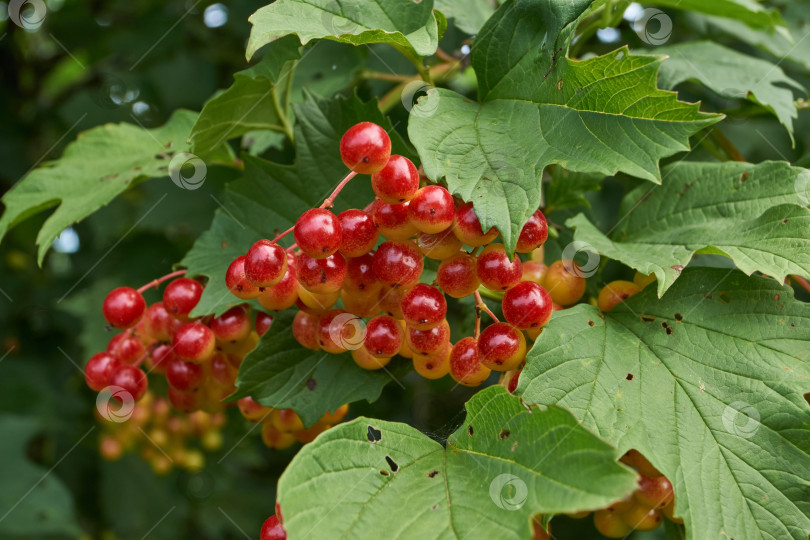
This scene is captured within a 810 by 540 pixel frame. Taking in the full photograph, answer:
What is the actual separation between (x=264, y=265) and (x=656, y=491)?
74cm

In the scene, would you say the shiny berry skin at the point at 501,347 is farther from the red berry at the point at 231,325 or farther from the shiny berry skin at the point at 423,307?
the red berry at the point at 231,325

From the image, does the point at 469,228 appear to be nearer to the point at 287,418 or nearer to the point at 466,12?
the point at 287,418

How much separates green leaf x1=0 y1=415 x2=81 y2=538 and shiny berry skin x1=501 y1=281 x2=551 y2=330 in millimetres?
1950

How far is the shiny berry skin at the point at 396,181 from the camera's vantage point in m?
0.95

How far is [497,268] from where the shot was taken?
38.6 inches

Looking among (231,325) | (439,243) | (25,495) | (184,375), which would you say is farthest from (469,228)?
(25,495)

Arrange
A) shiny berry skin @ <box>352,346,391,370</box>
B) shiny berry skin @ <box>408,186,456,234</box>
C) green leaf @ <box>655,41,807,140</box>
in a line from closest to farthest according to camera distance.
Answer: shiny berry skin @ <box>408,186,456,234</box>
shiny berry skin @ <box>352,346,391,370</box>
green leaf @ <box>655,41,807,140</box>

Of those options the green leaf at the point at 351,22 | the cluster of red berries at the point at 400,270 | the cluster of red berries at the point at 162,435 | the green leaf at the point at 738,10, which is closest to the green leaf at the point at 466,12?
the green leaf at the point at 351,22

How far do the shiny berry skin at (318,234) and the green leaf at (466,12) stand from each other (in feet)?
2.13

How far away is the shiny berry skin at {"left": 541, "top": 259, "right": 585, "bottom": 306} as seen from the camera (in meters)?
1.16

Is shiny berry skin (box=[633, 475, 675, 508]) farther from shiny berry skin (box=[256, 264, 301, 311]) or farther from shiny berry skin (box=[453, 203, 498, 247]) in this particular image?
shiny berry skin (box=[256, 264, 301, 311])

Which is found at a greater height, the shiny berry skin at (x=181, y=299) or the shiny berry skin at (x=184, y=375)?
the shiny berry skin at (x=181, y=299)

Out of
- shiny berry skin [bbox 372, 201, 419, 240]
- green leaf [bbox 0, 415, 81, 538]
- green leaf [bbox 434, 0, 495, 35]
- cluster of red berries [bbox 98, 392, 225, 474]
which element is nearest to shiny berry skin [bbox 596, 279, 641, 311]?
shiny berry skin [bbox 372, 201, 419, 240]

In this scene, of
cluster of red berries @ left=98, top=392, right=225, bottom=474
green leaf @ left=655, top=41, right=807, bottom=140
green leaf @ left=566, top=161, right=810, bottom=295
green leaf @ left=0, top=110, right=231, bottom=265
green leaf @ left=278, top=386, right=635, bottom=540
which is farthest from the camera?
cluster of red berries @ left=98, top=392, right=225, bottom=474
